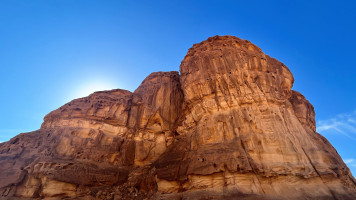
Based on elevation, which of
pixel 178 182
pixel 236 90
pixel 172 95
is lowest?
pixel 178 182

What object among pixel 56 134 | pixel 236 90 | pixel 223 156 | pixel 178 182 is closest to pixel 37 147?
pixel 56 134

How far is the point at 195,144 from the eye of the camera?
19.9m

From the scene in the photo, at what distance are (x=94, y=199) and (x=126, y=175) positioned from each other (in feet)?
14.6

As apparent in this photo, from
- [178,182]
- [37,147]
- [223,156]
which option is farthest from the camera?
[37,147]

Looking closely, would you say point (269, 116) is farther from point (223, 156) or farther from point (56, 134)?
point (56, 134)

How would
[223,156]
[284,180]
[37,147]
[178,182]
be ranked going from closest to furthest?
[284,180] → [223,156] → [178,182] → [37,147]

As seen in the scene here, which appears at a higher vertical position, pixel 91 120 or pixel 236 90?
pixel 236 90

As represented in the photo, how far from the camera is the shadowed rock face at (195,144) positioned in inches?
602

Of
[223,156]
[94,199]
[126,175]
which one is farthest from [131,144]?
[223,156]

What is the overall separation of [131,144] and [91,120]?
594 cm

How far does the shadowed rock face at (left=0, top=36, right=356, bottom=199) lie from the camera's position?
50.1 ft

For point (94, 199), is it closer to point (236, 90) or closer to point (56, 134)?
point (56, 134)

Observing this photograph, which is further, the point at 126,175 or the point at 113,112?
the point at 113,112

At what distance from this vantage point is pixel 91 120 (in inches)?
1008
